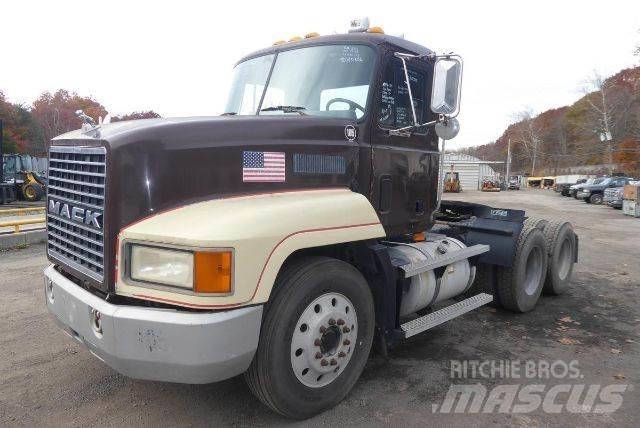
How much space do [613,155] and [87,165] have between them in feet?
237

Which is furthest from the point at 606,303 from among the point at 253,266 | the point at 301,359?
the point at 253,266

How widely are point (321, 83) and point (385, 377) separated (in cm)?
238

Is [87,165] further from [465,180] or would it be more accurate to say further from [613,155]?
[613,155]

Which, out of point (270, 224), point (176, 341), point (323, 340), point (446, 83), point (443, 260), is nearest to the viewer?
point (176, 341)

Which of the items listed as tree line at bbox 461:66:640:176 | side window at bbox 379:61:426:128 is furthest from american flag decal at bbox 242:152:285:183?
tree line at bbox 461:66:640:176

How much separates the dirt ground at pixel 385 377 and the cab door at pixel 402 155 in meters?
1.23

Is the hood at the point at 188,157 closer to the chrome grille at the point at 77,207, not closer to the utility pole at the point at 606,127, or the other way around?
the chrome grille at the point at 77,207

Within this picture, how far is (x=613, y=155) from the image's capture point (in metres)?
62.7

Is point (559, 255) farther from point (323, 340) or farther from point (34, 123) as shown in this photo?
point (34, 123)

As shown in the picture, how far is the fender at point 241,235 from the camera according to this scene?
2568 mm

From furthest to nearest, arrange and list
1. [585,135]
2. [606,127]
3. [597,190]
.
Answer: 1. [585,135]
2. [606,127]
3. [597,190]

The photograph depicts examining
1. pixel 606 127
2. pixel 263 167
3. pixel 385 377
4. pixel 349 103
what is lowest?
pixel 385 377

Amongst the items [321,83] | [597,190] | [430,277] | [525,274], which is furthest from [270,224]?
[597,190]

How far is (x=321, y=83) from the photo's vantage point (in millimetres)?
3768
